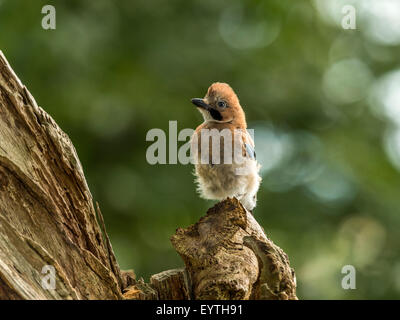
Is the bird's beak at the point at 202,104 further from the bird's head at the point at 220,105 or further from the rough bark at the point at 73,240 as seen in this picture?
the rough bark at the point at 73,240

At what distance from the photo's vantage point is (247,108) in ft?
29.8

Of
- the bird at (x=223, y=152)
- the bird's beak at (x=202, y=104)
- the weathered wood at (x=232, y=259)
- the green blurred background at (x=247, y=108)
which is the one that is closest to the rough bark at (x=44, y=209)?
the weathered wood at (x=232, y=259)

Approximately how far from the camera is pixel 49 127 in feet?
13.1

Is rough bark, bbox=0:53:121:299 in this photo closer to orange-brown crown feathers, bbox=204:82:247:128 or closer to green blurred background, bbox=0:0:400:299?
orange-brown crown feathers, bbox=204:82:247:128

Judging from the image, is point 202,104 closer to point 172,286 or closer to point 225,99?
point 225,99

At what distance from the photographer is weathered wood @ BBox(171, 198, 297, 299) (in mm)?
3623

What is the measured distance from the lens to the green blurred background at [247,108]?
8.36 metres

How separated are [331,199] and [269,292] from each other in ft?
17.0

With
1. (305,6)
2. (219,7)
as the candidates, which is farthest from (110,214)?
(305,6)

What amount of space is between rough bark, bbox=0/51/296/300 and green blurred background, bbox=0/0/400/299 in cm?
379

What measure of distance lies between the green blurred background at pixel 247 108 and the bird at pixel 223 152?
162 cm

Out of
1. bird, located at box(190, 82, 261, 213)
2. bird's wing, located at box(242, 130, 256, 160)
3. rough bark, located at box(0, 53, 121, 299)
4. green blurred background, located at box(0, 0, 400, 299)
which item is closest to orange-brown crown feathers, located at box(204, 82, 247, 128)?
bird, located at box(190, 82, 261, 213)

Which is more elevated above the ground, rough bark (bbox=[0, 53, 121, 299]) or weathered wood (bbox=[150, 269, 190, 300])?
rough bark (bbox=[0, 53, 121, 299])
